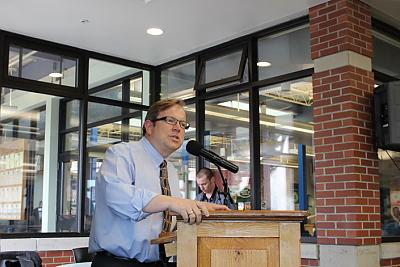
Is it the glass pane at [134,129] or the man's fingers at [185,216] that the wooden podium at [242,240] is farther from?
the glass pane at [134,129]

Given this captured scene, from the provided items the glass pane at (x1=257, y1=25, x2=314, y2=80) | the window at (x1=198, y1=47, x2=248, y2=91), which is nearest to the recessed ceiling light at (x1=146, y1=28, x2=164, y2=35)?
the window at (x1=198, y1=47, x2=248, y2=91)

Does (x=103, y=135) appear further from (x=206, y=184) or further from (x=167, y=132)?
(x=167, y=132)

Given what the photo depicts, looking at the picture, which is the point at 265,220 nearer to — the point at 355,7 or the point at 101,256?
the point at 101,256

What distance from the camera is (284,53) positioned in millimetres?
5539

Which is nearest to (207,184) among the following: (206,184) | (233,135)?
(206,184)

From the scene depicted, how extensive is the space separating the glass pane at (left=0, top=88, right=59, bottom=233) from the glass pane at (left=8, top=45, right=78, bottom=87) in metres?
0.22

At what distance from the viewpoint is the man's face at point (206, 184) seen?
564 centimetres

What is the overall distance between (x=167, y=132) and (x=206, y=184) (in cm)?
351

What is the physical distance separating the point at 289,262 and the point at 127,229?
689 millimetres

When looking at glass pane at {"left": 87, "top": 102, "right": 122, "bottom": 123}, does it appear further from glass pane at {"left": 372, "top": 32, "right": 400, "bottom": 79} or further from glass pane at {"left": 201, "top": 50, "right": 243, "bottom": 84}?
glass pane at {"left": 372, "top": 32, "right": 400, "bottom": 79}

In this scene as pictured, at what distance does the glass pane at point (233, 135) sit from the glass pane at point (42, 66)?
1.68 m

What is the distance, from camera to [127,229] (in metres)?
2.06

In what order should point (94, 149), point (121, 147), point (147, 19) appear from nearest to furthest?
point (121, 147) → point (147, 19) → point (94, 149)

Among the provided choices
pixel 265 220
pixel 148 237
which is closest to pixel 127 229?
pixel 148 237
